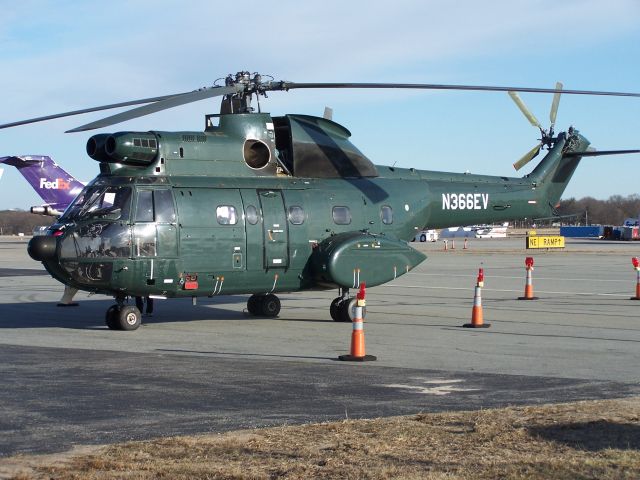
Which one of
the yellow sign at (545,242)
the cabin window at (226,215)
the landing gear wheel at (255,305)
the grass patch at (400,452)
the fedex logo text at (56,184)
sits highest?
the fedex logo text at (56,184)

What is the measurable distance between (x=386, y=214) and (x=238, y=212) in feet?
12.6

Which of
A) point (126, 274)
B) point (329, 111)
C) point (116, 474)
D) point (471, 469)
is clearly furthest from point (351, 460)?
point (329, 111)

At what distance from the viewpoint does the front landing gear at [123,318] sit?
55.4 feet

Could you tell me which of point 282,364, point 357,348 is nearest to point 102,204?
point 282,364

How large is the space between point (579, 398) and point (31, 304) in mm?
16404

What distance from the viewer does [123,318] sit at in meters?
16.9

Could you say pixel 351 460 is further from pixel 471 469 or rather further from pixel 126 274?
pixel 126 274

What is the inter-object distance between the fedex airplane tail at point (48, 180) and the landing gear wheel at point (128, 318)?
39.6 m

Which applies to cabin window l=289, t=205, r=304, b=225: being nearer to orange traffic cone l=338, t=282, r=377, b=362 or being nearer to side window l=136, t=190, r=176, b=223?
side window l=136, t=190, r=176, b=223

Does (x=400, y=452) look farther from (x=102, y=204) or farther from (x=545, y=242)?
(x=545, y=242)

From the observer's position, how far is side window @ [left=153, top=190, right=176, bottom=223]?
16.6m

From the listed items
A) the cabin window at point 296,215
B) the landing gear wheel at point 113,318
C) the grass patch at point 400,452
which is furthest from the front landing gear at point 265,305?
the grass patch at point 400,452

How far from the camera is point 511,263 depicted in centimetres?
4188

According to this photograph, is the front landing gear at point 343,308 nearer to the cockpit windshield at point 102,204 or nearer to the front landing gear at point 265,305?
the front landing gear at point 265,305
